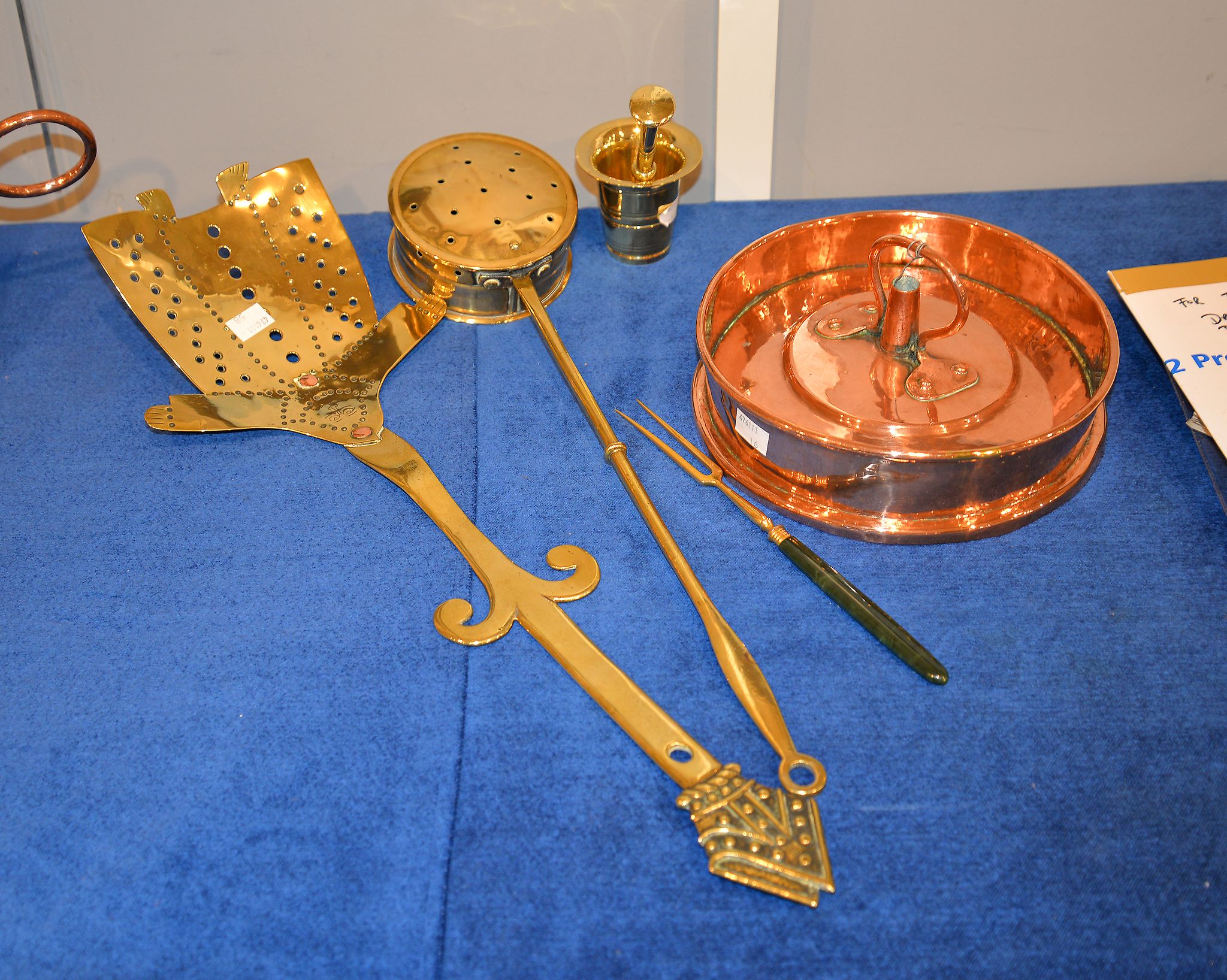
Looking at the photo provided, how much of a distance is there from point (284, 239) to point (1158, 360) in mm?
927

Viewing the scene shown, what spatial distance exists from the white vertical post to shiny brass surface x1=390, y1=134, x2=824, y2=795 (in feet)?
0.76

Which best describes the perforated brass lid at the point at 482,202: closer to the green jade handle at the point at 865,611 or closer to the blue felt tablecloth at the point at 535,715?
the blue felt tablecloth at the point at 535,715

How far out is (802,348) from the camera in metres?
1.01

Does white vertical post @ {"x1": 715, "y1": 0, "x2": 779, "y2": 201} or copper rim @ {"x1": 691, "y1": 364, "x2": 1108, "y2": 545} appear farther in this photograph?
white vertical post @ {"x1": 715, "y1": 0, "x2": 779, "y2": 201}

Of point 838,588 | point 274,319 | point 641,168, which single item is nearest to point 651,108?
point 641,168

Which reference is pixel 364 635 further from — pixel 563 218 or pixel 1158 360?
pixel 1158 360

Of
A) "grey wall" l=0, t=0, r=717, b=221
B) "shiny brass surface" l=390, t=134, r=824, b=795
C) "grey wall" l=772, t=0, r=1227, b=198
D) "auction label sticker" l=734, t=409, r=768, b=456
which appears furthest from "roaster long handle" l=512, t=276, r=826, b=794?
"grey wall" l=772, t=0, r=1227, b=198

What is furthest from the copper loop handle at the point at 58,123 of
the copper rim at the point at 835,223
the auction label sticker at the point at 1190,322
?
the auction label sticker at the point at 1190,322

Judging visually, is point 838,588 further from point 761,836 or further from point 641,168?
point 641,168

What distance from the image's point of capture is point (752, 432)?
3.06 ft

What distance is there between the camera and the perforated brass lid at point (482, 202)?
1.11m

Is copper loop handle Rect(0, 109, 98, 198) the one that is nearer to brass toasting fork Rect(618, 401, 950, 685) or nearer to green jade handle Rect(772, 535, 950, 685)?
brass toasting fork Rect(618, 401, 950, 685)

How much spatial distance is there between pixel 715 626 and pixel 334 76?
0.81m

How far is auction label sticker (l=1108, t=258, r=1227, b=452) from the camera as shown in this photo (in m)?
1.00
